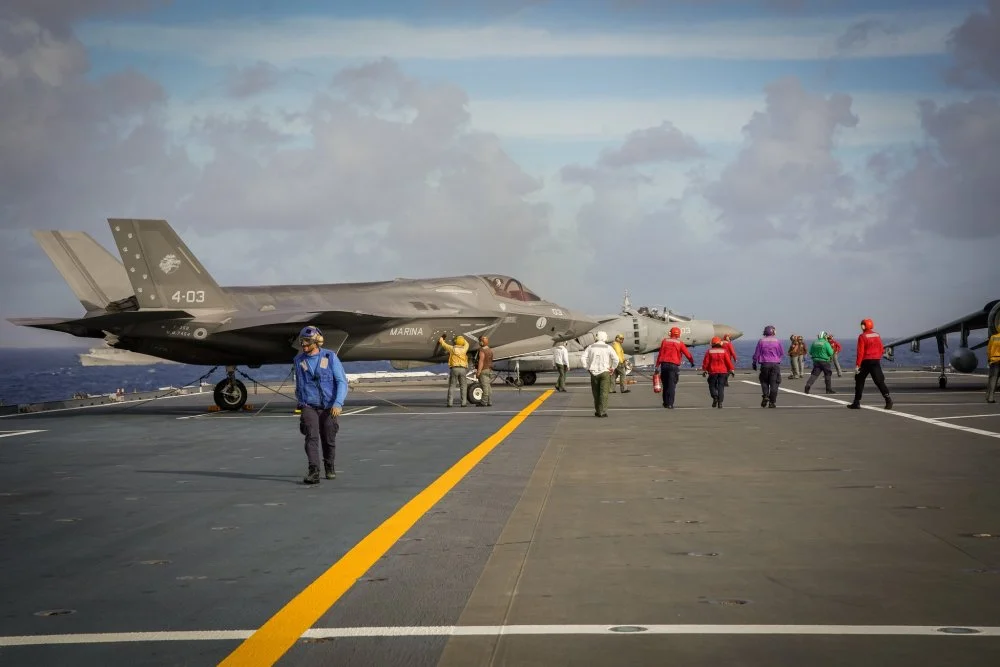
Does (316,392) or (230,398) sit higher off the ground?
(316,392)

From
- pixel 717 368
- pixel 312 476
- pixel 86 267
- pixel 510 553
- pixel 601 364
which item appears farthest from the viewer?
pixel 86 267

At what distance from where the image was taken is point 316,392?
13484mm

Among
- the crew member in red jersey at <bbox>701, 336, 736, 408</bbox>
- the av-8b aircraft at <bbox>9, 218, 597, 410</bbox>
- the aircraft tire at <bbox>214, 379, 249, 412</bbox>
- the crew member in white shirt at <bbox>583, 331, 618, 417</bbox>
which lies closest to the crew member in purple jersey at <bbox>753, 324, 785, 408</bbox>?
the crew member in red jersey at <bbox>701, 336, 736, 408</bbox>

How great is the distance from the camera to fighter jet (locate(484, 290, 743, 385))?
147 feet

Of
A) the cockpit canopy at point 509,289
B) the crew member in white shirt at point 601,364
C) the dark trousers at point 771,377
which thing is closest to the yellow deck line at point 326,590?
the crew member in white shirt at point 601,364

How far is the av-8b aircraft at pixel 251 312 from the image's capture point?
2769 centimetres

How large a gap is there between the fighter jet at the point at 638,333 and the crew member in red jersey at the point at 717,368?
1560cm

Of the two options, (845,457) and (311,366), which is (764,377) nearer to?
(845,457)

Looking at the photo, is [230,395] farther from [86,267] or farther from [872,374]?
[872,374]

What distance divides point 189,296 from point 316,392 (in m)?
15.9

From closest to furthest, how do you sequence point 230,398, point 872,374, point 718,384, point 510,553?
point 510,553, point 872,374, point 718,384, point 230,398

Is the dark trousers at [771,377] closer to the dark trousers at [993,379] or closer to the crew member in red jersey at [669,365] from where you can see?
the crew member in red jersey at [669,365]

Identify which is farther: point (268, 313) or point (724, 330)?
point (724, 330)

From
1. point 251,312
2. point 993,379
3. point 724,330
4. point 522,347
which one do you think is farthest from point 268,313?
point 724,330
